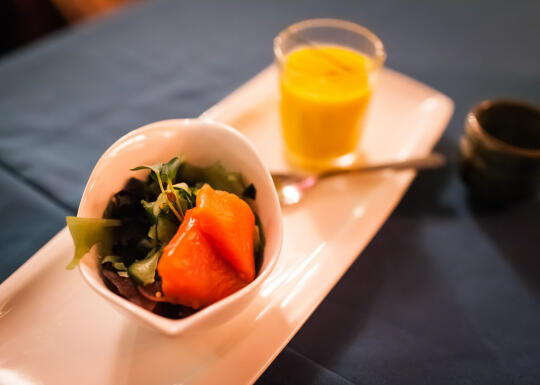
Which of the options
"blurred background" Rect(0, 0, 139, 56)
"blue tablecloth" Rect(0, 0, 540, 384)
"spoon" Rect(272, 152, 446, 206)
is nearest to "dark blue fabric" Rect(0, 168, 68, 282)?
"blue tablecloth" Rect(0, 0, 540, 384)

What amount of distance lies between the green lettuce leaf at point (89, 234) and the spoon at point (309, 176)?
0.48 metres

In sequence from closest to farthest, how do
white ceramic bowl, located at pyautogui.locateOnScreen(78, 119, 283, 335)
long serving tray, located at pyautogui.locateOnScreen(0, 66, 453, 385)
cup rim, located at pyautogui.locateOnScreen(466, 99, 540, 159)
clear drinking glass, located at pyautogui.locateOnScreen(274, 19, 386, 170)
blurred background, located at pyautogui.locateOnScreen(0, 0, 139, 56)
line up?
white ceramic bowl, located at pyautogui.locateOnScreen(78, 119, 283, 335) < long serving tray, located at pyautogui.locateOnScreen(0, 66, 453, 385) < cup rim, located at pyautogui.locateOnScreen(466, 99, 540, 159) < clear drinking glass, located at pyautogui.locateOnScreen(274, 19, 386, 170) < blurred background, located at pyautogui.locateOnScreen(0, 0, 139, 56)

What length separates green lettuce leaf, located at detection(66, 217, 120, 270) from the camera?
69 cm

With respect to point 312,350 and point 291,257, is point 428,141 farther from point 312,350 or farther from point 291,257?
point 312,350

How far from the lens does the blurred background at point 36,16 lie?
7.59 feet

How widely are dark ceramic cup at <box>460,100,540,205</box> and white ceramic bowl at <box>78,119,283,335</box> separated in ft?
2.22

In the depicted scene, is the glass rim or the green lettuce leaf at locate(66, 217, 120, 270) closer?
the green lettuce leaf at locate(66, 217, 120, 270)

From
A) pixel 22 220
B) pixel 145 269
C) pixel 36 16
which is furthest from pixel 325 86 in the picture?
pixel 36 16

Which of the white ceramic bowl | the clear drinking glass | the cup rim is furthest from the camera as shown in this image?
the clear drinking glass

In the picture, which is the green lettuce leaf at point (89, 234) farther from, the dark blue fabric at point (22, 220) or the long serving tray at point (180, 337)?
the dark blue fabric at point (22, 220)

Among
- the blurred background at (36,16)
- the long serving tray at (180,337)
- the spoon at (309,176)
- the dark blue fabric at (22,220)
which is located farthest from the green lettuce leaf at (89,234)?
the blurred background at (36,16)

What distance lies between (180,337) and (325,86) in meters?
0.82

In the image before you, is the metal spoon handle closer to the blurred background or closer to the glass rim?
the glass rim

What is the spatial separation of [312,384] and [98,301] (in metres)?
0.49
